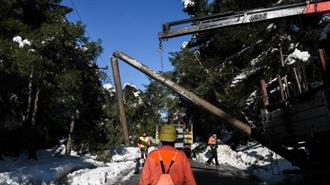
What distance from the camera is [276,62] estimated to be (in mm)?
21891

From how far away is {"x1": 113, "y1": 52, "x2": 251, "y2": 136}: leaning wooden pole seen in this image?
15586 millimetres

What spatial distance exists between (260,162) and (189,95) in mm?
6597

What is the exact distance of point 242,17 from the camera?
12281 mm

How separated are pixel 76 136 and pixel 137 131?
612 inches

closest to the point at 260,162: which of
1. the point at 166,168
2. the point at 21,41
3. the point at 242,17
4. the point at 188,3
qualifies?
the point at 242,17

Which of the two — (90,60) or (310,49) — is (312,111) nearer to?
(310,49)

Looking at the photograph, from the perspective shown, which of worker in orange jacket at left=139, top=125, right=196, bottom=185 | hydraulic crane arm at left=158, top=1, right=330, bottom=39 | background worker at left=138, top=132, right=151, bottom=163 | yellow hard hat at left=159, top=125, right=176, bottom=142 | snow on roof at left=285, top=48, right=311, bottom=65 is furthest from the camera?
background worker at left=138, top=132, right=151, bottom=163

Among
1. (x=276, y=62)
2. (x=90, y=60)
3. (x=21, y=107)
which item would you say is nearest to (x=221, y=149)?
(x=276, y=62)

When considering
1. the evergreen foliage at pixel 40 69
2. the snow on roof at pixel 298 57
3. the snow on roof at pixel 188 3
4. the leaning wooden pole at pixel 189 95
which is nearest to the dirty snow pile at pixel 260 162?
the leaning wooden pole at pixel 189 95

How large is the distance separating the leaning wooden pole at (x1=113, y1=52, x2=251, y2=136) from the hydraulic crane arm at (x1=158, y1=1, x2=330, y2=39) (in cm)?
410

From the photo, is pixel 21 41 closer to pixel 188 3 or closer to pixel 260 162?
pixel 260 162

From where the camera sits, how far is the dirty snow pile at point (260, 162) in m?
15.2

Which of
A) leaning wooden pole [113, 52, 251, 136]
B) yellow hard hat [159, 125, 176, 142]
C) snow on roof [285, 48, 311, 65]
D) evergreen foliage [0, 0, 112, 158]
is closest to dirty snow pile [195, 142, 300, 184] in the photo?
leaning wooden pole [113, 52, 251, 136]

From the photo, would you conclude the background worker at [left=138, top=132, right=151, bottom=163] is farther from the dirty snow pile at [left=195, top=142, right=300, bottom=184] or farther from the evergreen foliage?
the evergreen foliage
